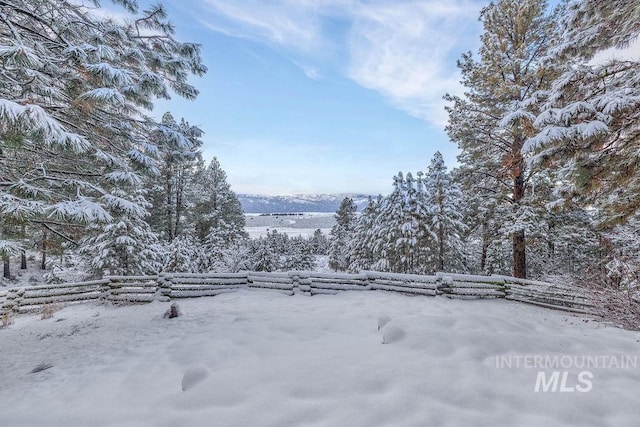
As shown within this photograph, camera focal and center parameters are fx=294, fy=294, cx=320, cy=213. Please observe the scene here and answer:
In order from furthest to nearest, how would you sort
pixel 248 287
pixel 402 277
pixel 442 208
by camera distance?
pixel 442 208
pixel 248 287
pixel 402 277

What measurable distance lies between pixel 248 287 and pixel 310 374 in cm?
720

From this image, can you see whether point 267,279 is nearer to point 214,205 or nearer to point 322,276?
point 322,276

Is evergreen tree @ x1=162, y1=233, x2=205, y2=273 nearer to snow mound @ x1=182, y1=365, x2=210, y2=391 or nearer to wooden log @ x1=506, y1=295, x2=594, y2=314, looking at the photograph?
snow mound @ x1=182, y1=365, x2=210, y2=391

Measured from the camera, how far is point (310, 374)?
3.92 meters

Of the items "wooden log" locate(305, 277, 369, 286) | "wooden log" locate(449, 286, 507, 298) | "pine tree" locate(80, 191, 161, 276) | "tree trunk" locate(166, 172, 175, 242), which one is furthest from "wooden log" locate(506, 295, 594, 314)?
"tree trunk" locate(166, 172, 175, 242)

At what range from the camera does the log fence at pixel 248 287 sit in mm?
9508

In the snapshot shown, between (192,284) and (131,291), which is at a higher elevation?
(192,284)

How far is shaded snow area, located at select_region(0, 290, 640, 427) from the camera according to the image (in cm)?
312

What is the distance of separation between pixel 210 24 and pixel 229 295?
8.98 metres

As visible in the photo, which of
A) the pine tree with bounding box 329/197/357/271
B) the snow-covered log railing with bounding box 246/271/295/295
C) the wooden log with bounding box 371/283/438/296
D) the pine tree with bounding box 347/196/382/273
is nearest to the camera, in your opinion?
the wooden log with bounding box 371/283/438/296

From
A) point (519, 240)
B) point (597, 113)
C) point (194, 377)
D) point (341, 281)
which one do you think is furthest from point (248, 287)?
point (597, 113)

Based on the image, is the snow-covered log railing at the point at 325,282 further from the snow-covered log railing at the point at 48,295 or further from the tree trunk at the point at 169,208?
the tree trunk at the point at 169,208

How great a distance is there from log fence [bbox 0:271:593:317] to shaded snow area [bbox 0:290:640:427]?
250 cm

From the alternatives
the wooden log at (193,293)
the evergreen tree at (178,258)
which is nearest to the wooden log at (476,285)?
the wooden log at (193,293)
